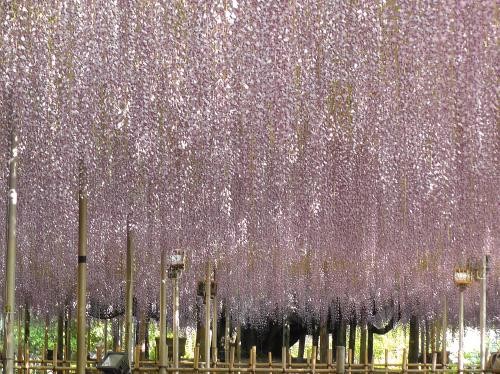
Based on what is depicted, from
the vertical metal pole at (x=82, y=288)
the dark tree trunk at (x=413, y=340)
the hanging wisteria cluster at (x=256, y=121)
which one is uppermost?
the hanging wisteria cluster at (x=256, y=121)

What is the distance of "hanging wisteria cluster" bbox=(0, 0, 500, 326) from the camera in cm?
577

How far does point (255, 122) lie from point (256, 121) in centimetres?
2

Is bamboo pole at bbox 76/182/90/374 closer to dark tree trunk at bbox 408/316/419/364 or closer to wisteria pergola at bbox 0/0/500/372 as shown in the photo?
wisteria pergola at bbox 0/0/500/372

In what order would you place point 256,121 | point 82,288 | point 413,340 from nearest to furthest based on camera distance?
point 82,288 → point 256,121 → point 413,340

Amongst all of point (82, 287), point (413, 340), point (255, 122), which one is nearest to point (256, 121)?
point (255, 122)

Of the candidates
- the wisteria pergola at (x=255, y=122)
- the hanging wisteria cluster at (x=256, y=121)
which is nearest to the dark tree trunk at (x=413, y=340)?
the wisteria pergola at (x=255, y=122)

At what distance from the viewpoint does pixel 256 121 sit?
715 centimetres

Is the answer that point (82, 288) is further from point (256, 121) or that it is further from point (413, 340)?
point (413, 340)

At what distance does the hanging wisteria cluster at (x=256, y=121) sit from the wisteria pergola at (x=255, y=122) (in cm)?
2

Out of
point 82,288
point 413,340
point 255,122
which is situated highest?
point 255,122

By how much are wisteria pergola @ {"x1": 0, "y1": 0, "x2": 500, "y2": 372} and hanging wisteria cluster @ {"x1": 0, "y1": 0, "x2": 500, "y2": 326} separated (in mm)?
15

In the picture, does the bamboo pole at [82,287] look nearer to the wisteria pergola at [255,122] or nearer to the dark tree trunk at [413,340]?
Result: the wisteria pergola at [255,122]

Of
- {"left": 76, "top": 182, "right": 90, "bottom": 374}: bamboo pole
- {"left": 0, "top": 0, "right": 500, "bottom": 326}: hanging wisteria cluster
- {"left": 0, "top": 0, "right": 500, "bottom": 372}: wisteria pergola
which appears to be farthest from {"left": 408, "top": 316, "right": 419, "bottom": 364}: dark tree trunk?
{"left": 76, "top": 182, "right": 90, "bottom": 374}: bamboo pole

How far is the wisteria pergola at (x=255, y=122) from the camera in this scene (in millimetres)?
5770
